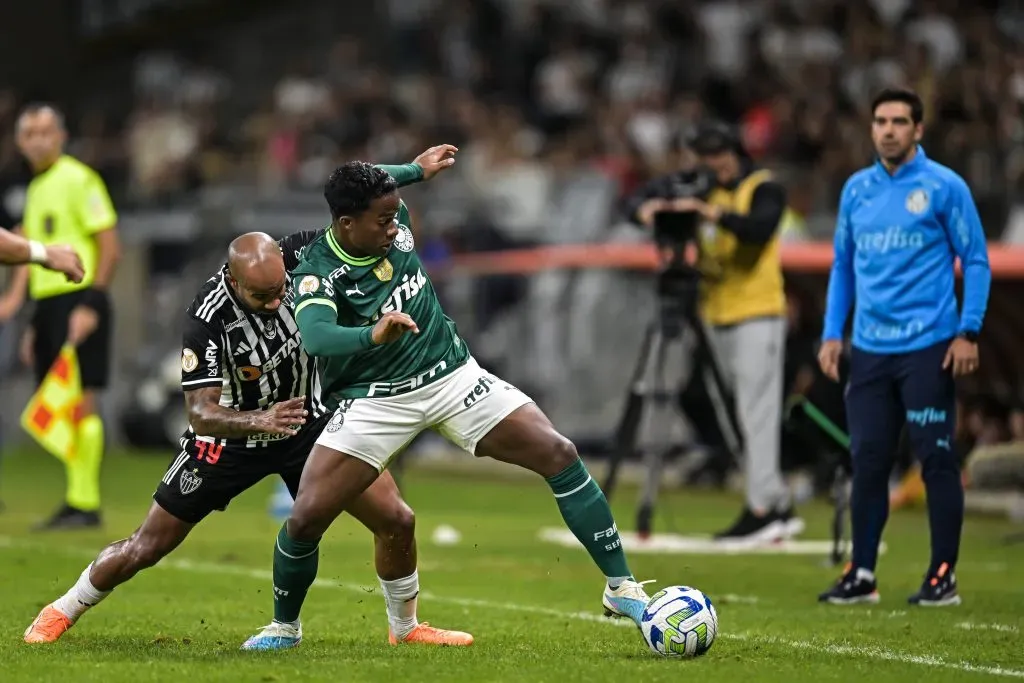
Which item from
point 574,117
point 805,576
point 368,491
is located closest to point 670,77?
point 574,117

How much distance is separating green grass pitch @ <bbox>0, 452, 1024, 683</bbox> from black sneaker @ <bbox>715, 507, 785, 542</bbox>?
0.63 meters

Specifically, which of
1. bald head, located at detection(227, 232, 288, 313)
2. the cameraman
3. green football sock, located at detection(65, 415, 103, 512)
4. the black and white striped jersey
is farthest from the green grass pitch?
bald head, located at detection(227, 232, 288, 313)

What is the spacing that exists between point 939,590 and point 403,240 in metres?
3.35

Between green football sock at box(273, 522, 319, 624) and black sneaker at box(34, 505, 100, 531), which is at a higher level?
green football sock at box(273, 522, 319, 624)

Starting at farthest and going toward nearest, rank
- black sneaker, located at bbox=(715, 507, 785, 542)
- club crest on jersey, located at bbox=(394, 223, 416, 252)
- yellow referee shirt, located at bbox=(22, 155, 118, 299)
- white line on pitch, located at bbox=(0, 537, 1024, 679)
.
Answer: yellow referee shirt, located at bbox=(22, 155, 118, 299) → black sneaker, located at bbox=(715, 507, 785, 542) → club crest on jersey, located at bbox=(394, 223, 416, 252) → white line on pitch, located at bbox=(0, 537, 1024, 679)

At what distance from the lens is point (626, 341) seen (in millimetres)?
17297

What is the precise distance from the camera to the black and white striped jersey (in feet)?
23.6

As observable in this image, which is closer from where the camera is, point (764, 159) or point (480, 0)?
point (764, 159)

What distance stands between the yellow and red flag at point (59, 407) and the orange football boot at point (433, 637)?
569cm

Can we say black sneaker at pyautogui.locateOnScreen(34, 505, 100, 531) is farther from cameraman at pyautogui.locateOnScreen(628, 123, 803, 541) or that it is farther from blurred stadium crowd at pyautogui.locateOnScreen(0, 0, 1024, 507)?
cameraman at pyautogui.locateOnScreen(628, 123, 803, 541)

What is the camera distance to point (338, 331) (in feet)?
22.4

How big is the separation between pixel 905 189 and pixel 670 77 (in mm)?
14331

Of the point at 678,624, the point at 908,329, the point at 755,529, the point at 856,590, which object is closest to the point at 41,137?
the point at 755,529

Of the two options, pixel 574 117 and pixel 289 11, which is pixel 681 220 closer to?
pixel 574 117
